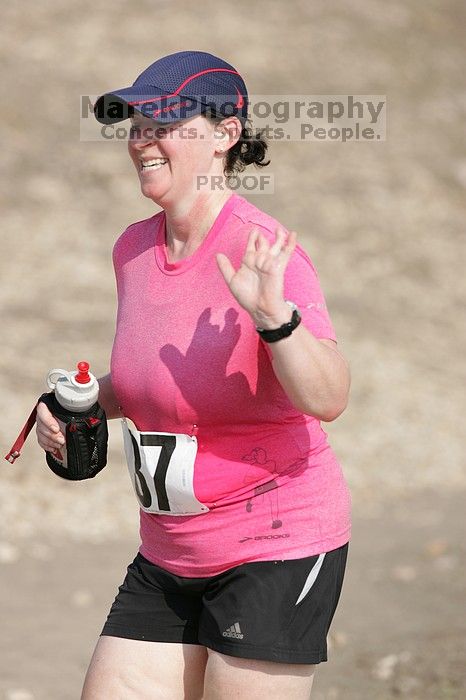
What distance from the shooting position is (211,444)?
2867 millimetres

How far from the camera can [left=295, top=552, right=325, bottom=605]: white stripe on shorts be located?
9.39ft

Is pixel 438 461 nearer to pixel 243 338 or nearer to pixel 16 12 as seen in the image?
pixel 243 338

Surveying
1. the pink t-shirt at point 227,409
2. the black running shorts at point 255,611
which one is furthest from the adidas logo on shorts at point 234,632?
the pink t-shirt at point 227,409

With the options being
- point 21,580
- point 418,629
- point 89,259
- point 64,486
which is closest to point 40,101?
point 89,259

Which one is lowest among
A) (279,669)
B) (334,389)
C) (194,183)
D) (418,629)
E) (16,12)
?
(418,629)

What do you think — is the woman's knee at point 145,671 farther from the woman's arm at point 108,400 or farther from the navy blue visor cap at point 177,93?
the navy blue visor cap at point 177,93

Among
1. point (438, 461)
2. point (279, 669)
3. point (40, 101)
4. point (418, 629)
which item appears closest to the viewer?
point (279, 669)

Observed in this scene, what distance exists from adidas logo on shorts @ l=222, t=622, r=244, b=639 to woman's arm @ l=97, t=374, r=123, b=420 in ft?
2.32

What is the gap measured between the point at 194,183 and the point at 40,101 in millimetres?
11827

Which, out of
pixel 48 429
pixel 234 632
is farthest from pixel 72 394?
pixel 234 632

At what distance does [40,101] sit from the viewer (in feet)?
46.6

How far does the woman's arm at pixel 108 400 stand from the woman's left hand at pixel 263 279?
2.45 feet

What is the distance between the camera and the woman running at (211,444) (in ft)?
9.16

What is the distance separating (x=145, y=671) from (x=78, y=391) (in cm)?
74
